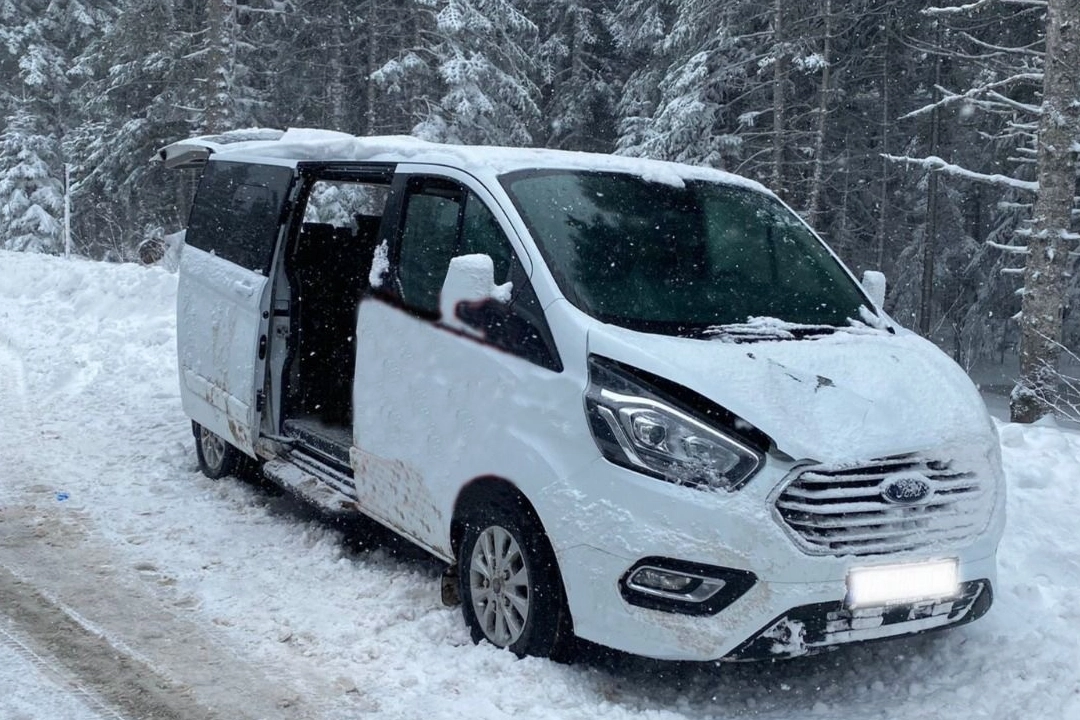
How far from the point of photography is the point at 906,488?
3836 mm

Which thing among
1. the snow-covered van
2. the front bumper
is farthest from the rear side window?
the front bumper

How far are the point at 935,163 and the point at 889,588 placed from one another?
383 inches

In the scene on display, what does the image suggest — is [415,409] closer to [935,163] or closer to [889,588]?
[889,588]

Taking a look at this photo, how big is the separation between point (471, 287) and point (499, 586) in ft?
4.24

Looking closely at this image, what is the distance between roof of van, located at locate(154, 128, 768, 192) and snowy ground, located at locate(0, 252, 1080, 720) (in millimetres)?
2204

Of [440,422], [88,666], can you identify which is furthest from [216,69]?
[88,666]

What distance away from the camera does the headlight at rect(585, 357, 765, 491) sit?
12.3ft

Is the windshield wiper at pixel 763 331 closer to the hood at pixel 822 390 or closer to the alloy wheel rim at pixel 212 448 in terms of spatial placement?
the hood at pixel 822 390

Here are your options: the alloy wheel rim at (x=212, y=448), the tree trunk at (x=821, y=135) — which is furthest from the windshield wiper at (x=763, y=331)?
the tree trunk at (x=821, y=135)

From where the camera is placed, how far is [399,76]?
24.1 m

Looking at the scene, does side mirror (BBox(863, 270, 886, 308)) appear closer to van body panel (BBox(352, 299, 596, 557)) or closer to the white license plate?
the white license plate

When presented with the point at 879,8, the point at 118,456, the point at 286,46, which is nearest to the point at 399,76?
the point at 286,46

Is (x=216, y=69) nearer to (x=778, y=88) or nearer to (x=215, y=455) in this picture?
(x=778, y=88)

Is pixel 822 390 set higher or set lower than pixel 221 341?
higher
